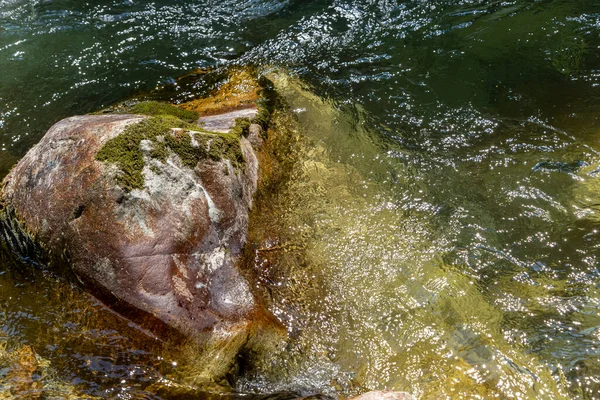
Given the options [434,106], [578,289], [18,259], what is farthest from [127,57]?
[578,289]

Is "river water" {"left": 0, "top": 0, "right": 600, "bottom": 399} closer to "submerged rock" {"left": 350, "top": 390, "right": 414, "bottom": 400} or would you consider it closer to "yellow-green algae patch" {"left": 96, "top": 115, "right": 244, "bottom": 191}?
"submerged rock" {"left": 350, "top": 390, "right": 414, "bottom": 400}

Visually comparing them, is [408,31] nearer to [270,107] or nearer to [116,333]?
[270,107]

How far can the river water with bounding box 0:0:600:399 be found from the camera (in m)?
3.68

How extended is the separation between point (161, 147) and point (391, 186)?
7.90 ft

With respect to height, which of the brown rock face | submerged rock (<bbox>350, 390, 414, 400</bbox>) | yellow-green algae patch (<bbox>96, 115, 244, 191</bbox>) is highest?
yellow-green algae patch (<bbox>96, 115, 244, 191</bbox>)

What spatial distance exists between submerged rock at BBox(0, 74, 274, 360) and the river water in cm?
31

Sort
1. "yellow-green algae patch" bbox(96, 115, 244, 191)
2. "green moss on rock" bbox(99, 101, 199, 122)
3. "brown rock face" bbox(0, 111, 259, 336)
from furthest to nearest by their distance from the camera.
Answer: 1. "green moss on rock" bbox(99, 101, 199, 122)
2. "yellow-green algae patch" bbox(96, 115, 244, 191)
3. "brown rock face" bbox(0, 111, 259, 336)

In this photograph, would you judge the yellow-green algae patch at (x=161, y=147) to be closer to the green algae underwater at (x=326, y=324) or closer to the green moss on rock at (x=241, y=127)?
the green algae underwater at (x=326, y=324)

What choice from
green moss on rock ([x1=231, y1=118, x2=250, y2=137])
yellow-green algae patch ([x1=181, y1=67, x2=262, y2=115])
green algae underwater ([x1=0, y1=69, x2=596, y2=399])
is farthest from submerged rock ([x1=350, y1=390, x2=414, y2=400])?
yellow-green algae patch ([x1=181, y1=67, x2=262, y2=115])

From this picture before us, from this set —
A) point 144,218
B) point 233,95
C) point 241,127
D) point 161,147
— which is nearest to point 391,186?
point 241,127

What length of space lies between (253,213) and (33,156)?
217 centimetres

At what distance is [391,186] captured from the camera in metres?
5.17

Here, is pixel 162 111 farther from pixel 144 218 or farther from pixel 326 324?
pixel 326 324

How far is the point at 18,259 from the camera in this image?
14.8 ft
